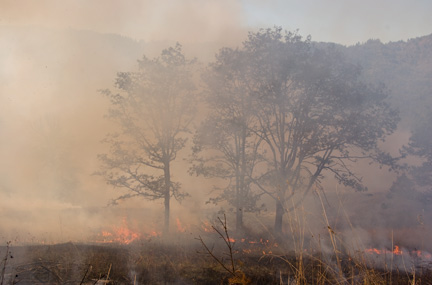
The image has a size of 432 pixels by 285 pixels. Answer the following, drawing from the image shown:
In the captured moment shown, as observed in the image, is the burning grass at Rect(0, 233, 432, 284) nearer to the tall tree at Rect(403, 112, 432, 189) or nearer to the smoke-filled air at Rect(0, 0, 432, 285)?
the smoke-filled air at Rect(0, 0, 432, 285)

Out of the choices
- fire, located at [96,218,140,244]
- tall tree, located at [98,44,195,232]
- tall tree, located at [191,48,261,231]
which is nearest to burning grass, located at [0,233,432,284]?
fire, located at [96,218,140,244]

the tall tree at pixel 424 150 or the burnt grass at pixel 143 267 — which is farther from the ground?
the tall tree at pixel 424 150

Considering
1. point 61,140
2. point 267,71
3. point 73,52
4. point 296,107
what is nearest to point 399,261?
point 296,107

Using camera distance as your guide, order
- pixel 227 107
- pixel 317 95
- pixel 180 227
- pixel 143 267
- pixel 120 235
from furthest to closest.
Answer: pixel 180 227
pixel 120 235
pixel 227 107
pixel 317 95
pixel 143 267

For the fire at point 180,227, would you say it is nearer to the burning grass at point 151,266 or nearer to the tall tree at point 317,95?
the burning grass at point 151,266

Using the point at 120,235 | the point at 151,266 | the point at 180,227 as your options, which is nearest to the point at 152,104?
the point at 120,235

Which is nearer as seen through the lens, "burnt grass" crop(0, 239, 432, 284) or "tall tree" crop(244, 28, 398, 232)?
"burnt grass" crop(0, 239, 432, 284)

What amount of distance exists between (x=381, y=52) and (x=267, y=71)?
67.1m

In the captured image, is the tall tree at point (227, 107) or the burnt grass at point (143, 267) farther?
the tall tree at point (227, 107)

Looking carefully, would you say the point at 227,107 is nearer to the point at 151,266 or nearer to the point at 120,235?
the point at 151,266

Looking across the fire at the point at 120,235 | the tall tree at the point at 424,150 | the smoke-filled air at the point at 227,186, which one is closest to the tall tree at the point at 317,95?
the smoke-filled air at the point at 227,186

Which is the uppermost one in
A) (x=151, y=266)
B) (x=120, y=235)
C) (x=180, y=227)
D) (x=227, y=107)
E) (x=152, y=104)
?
(x=152, y=104)

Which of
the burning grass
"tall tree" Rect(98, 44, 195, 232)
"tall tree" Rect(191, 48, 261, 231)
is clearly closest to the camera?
the burning grass

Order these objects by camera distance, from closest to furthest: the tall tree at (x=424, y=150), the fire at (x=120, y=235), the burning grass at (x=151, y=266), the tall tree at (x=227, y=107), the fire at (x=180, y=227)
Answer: the burning grass at (x=151, y=266)
the tall tree at (x=227, y=107)
the fire at (x=120, y=235)
the fire at (x=180, y=227)
the tall tree at (x=424, y=150)
